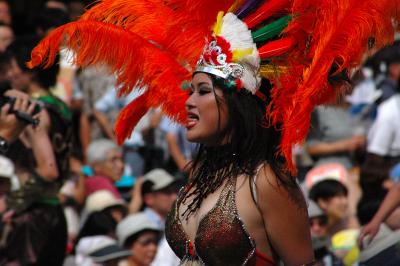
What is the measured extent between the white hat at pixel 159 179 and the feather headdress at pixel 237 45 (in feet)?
10.1

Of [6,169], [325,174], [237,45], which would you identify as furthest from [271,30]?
[325,174]

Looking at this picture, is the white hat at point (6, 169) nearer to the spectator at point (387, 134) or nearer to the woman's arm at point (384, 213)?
the woman's arm at point (384, 213)

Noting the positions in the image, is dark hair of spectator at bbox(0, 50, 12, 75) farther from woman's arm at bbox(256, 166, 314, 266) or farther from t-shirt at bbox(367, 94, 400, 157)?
t-shirt at bbox(367, 94, 400, 157)

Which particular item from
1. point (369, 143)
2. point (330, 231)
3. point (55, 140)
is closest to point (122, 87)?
point (55, 140)

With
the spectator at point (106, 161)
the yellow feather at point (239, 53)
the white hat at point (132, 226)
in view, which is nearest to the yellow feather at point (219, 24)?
the yellow feather at point (239, 53)

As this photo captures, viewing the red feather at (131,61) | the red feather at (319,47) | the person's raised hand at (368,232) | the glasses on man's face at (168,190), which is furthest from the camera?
the glasses on man's face at (168,190)

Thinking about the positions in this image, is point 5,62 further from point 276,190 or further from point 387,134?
point 387,134

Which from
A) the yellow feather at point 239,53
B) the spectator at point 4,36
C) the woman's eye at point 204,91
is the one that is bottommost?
A: the woman's eye at point 204,91

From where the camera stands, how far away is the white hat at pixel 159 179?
24.9 feet

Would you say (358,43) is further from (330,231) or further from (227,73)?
(330,231)

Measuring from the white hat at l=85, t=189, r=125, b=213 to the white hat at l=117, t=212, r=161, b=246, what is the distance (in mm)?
470

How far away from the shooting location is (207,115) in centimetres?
387

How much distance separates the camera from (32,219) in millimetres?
6035

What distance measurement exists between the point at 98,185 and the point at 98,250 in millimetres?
1139
